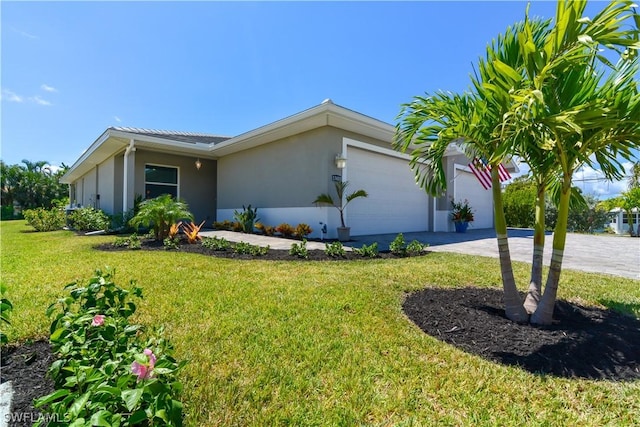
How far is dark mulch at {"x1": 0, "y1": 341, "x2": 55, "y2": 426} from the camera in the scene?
1522 mm

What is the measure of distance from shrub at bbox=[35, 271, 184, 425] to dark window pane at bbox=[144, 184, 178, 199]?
1195 centimetres

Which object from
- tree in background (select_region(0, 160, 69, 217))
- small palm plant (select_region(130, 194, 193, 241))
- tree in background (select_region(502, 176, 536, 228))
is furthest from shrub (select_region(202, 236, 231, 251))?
tree in background (select_region(0, 160, 69, 217))

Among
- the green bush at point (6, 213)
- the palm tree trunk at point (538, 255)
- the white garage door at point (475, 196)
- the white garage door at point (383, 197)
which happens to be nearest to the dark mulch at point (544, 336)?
the palm tree trunk at point (538, 255)

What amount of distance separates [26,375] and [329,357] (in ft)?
6.43

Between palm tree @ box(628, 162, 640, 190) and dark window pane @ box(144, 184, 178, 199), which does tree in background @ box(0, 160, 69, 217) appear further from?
palm tree @ box(628, 162, 640, 190)

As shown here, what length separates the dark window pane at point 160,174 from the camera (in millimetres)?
12306

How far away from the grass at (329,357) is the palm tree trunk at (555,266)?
35.6 inches

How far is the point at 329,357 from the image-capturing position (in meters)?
2.21

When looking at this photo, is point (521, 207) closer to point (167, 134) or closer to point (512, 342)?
point (512, 342)

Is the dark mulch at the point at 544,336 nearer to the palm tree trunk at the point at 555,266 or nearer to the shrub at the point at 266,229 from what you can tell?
the palm tree trunk at the point at 555,266

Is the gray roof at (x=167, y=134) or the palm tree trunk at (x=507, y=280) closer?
the palm tree trunk at (x=507, y=280)

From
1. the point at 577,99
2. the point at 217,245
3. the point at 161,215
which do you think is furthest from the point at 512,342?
the point at 161,215

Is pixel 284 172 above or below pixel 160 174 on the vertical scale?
below

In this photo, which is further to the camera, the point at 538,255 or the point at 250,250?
the point at 250,250
